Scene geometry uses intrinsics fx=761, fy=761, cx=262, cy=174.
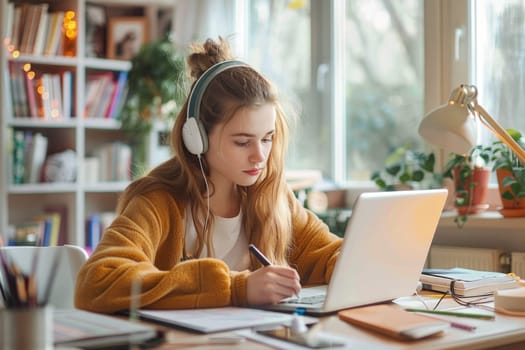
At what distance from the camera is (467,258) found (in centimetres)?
231

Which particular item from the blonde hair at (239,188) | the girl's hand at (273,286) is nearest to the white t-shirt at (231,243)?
the blonde hair at (239,188)

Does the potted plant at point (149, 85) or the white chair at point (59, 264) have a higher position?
the potted plant at point (149, 85)

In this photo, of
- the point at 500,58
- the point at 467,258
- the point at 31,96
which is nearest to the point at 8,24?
the point at 31,96

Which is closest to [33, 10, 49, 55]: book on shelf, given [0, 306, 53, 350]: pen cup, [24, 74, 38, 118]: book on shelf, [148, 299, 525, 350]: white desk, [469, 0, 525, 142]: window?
[24, 74, 38, 118]: book on shelf

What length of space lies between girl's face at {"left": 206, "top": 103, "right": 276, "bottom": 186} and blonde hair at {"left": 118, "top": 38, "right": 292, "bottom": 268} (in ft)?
0.07

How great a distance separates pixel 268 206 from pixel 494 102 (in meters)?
1.06

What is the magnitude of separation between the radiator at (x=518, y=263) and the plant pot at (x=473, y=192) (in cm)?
21

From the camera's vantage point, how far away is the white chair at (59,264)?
170 cm

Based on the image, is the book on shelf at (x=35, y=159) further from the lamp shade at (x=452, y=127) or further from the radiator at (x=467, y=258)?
the lamp shade at (x=452, y=127)

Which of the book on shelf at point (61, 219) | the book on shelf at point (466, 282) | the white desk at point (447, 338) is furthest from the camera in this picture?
the book on shelf at point (61, 219)

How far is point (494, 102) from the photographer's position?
249 centimetres

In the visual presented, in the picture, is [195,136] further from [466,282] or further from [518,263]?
[518,263]

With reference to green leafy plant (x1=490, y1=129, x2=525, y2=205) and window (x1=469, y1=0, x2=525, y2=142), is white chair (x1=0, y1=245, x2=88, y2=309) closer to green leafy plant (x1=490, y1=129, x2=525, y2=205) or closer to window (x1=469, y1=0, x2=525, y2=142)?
green leafy plant (x1=490, y1=129, x2=525, y2=205)

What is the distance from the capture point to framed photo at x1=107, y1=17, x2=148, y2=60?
3543 millimetres
